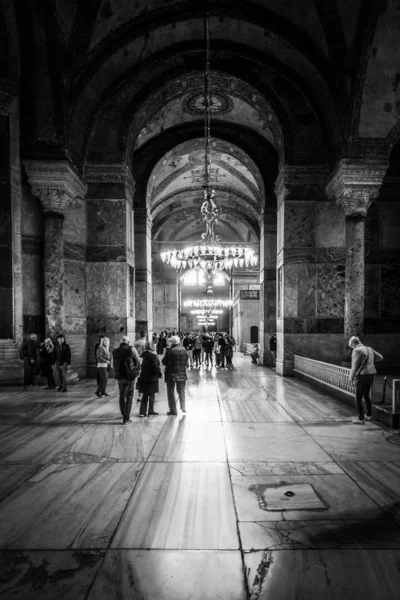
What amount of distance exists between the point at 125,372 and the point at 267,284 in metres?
11.3

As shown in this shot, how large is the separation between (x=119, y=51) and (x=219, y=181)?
11908mm

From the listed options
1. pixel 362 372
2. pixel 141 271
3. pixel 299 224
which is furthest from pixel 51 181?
pixel 362 372

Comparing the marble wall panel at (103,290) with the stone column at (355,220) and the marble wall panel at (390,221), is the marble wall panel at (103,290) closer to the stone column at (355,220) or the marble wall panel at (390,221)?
the stone column at (355,220)

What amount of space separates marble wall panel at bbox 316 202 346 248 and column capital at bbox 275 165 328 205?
2.15 ft

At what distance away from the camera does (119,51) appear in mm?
11680

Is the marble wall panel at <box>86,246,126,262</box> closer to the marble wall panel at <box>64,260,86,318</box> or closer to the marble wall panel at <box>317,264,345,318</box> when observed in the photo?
the marble wall panel at <box>64,260,86,318</box>

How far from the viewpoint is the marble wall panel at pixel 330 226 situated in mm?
12961

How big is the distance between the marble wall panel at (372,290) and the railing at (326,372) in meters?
2.95

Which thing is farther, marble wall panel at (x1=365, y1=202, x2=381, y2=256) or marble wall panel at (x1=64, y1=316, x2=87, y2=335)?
marble wall panel at (x1=365, y1=202, x2=381, y2=256)

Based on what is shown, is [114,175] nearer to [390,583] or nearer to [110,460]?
[110,460]

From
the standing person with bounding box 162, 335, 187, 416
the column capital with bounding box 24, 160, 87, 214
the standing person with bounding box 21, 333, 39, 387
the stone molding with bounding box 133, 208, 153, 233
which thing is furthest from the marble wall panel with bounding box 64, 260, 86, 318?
the standing person with bounding box 162, 335, 187, 416

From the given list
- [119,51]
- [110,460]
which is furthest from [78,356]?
[119,51]

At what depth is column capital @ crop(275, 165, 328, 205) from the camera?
13102mm

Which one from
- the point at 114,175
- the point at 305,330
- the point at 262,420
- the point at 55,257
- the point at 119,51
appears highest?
the point at 119,51
